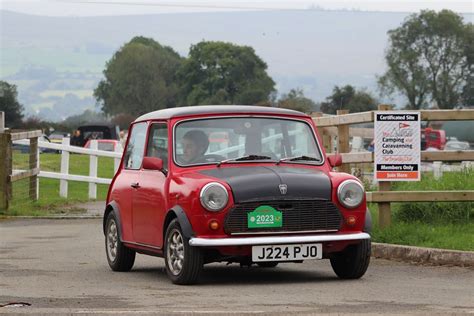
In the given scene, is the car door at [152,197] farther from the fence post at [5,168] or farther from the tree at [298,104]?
the tree at [298,104]

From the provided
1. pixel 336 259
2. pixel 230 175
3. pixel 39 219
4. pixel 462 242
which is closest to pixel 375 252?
pixel 462 242

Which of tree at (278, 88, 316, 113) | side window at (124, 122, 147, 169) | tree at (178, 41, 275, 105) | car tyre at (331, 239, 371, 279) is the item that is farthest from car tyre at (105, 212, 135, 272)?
tree at (178, 41, 275, 105)

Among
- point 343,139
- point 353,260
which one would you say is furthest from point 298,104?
point 353,260

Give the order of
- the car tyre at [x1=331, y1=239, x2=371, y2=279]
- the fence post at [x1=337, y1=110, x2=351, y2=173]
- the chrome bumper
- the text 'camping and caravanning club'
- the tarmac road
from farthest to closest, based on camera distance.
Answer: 1. the fence post at [x1=337, y1=110, x2=351, y2=173]
2. the text 'camping and caravanning club'
3. the car tyre at [x1=331, y1=239, x2=371, y2=279]
4. the chrome bumper
5. the tarmac road

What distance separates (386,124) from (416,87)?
495 ft

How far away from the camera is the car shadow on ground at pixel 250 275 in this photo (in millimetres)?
11867

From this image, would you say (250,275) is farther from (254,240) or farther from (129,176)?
(129,176)

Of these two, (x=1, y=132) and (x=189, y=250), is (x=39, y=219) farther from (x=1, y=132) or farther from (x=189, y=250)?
(x=189, y=250)

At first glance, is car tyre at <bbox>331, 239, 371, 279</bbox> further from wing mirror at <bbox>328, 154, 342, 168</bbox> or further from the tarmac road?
wing mirror at <bbox>328, 154, 342, 168</bbox>

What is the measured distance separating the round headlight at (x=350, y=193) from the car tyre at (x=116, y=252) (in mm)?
2619

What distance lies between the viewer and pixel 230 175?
38.0ft

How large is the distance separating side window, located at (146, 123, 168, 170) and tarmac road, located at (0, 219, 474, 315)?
118 centimetres

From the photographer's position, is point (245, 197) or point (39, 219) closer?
point (245, 197)

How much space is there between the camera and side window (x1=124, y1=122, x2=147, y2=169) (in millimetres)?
13184
